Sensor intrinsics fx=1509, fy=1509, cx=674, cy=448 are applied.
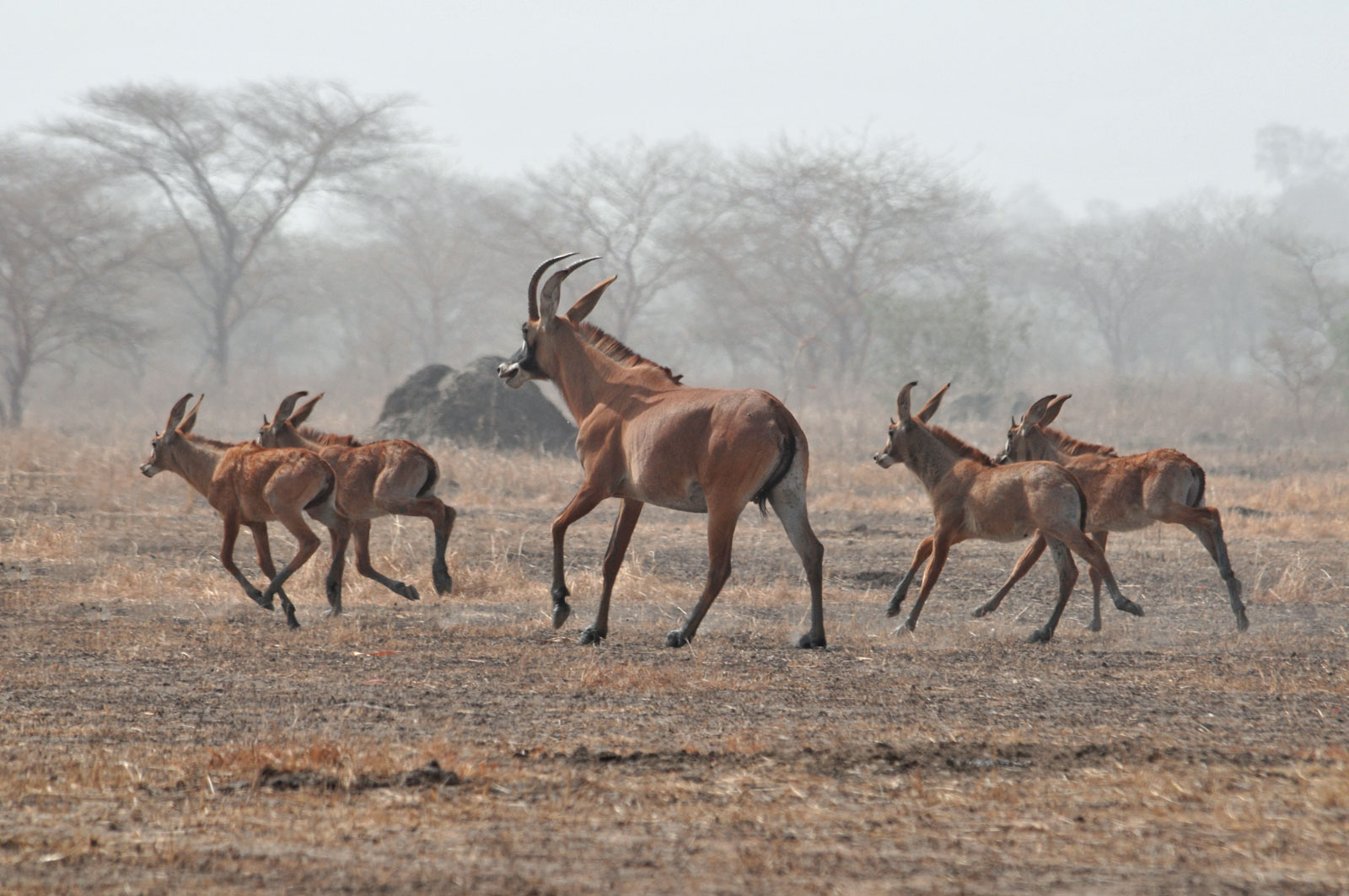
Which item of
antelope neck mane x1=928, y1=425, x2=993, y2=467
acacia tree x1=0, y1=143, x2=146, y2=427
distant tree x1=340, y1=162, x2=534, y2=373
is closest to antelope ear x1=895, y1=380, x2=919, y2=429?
antelope neck mane x1=928, y1=425, x2=993, y2=467

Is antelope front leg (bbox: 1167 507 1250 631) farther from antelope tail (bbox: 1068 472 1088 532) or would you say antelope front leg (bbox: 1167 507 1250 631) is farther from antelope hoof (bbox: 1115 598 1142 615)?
antelope tail (bbox: 1068 472 1088 532)

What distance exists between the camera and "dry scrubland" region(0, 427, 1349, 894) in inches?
159

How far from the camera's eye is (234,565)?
9.97 meters

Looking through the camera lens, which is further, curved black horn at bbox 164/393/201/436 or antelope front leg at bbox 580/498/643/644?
curved black horn at bbox 164/393/201/436

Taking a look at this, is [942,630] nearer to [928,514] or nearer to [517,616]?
[517,616]

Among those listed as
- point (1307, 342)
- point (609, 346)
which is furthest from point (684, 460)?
point (1307, 342)

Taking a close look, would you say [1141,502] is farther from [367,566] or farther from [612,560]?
[367,566]

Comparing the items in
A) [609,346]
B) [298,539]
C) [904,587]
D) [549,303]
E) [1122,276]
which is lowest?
[298,539]

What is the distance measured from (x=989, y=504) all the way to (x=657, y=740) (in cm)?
443

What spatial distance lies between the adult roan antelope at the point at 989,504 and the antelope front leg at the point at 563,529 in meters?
2.16

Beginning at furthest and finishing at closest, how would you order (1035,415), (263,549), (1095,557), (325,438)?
(325,438) < (1035,415) < (263,549) < (1095,557)

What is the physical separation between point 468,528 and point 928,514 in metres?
5.32

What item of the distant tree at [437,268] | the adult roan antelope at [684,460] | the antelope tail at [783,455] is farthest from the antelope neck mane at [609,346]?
the distant tree at [437,268]

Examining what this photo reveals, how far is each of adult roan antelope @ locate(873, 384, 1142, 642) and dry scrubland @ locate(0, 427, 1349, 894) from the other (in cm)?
38
